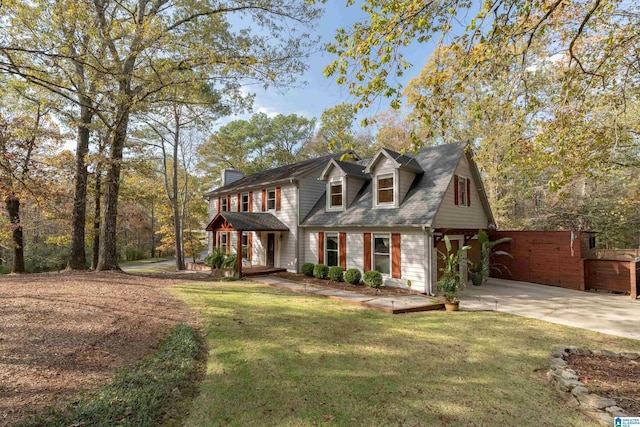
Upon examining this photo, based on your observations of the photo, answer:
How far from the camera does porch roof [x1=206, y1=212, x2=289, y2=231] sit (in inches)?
582

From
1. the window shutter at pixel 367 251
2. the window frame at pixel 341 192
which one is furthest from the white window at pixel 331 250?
the window shutter at pixel 367 251

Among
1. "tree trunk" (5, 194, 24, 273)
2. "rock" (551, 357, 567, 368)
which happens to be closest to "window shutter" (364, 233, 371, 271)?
"rock" (551, 357, 567, 368)

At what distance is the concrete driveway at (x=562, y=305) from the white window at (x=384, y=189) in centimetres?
483

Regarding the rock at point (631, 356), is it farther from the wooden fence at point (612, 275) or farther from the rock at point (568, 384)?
the wooden fence at point (612, 275)

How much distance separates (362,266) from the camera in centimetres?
1282

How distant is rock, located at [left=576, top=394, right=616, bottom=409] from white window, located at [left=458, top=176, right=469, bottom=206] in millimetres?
9900

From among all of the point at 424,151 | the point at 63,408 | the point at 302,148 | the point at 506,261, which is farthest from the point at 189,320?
the point at 302,148

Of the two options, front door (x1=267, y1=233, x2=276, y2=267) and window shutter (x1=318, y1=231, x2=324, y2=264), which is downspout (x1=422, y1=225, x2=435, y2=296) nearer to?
window shutter (x1=318, y1=231, x2=324, y2=264)

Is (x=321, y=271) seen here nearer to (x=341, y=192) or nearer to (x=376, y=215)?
(x=376, y=215)

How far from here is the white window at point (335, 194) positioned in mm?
14961

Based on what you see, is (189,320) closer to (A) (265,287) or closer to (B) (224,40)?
(A) (265,287)

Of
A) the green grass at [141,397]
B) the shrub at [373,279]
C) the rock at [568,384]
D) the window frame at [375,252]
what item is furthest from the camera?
the window frame at [375,252]

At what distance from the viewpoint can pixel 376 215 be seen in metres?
12.6

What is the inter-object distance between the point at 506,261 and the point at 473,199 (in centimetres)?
361
